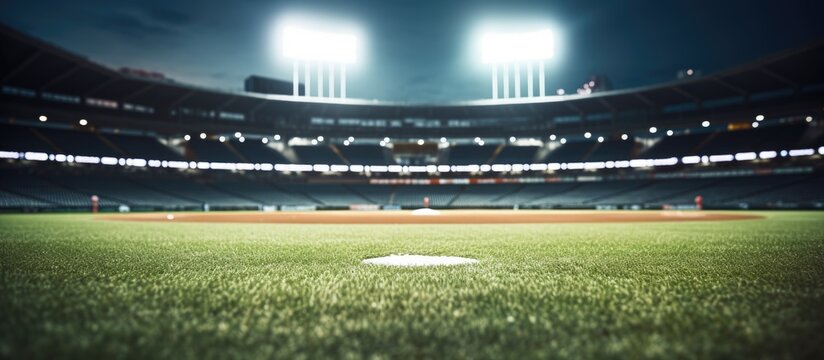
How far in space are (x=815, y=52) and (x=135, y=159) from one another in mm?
53840

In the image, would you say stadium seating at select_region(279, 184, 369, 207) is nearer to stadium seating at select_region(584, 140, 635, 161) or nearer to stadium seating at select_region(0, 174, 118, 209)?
stadium seating at select_region(0, 174, 118, 209)

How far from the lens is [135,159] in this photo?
4219cm

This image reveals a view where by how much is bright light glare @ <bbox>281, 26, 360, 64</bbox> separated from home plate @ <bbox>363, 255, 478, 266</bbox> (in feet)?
141

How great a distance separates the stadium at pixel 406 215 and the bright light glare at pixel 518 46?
0.75 ft

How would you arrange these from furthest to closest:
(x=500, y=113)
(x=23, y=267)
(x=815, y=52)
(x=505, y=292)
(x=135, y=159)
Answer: (x=500, y=113) → (x=135, y=159) → (x=815, y=52) → (x=23, y=267) → (x=505, y=292)

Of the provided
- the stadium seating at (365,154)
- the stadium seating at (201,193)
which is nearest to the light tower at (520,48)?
the stadium seating at (365,154)

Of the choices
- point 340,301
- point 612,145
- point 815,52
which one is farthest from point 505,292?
point 612,145

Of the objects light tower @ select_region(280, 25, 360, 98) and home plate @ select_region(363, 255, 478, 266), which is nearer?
home plate @ select_region(363, 255, 478, 266)

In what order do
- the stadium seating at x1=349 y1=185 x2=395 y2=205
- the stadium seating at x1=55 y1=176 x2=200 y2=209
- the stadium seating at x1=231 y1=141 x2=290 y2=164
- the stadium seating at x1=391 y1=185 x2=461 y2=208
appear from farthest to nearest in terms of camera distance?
1. the stadium seating at x1=349 y1=185 x2=395 y2=205
2. the stadium seating at x1=391 y1=185 x2=461 y2=208
3. the stadium seating at x1=231 y1=141 x2=290 y2=164
4. the stadium seating at x1=55 y1=176 x2=200 y2=209

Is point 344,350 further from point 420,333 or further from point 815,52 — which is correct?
point 815,52

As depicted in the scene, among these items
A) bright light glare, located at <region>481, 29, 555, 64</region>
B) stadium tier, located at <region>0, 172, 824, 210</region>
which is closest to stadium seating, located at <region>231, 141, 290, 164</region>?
stadium tier, located at <region>0, 172, 824, 210</region>

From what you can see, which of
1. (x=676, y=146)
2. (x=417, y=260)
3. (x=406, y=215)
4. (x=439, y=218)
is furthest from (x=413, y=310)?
(x=676, y=146)

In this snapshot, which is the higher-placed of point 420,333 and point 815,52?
point 815,52

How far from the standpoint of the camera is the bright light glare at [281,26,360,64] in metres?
44.8
